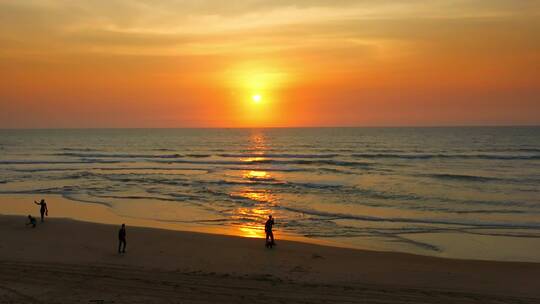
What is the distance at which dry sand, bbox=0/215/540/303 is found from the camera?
38.1 feet

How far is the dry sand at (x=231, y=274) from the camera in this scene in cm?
1160

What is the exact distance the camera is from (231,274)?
13.6m

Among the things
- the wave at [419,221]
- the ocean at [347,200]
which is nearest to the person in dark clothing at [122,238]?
the ocean at [347,200]

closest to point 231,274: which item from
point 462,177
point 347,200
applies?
point 347,200

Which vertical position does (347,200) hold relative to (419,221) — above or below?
above

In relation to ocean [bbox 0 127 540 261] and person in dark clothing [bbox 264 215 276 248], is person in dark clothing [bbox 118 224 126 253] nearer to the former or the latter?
person in dark clothing [bbox 264 215 276 248]

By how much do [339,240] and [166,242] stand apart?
6782mm

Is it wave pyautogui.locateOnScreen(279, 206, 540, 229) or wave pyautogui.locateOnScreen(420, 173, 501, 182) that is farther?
wave pyautogui.locateOnScreen(420, 173, 501, 182)

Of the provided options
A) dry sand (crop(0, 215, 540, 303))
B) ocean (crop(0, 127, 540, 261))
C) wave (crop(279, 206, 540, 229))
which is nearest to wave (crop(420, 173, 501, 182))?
ocean (crop(0, 127, 540, 261))

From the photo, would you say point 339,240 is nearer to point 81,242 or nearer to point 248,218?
point 248,218

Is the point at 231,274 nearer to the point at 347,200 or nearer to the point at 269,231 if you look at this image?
the point at 269,231

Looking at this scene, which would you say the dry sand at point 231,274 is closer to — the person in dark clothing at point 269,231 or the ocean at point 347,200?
the person in dark clothing at point 269,231

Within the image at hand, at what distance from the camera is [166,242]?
17828 mm

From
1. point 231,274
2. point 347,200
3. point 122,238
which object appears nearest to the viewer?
point 231,274
